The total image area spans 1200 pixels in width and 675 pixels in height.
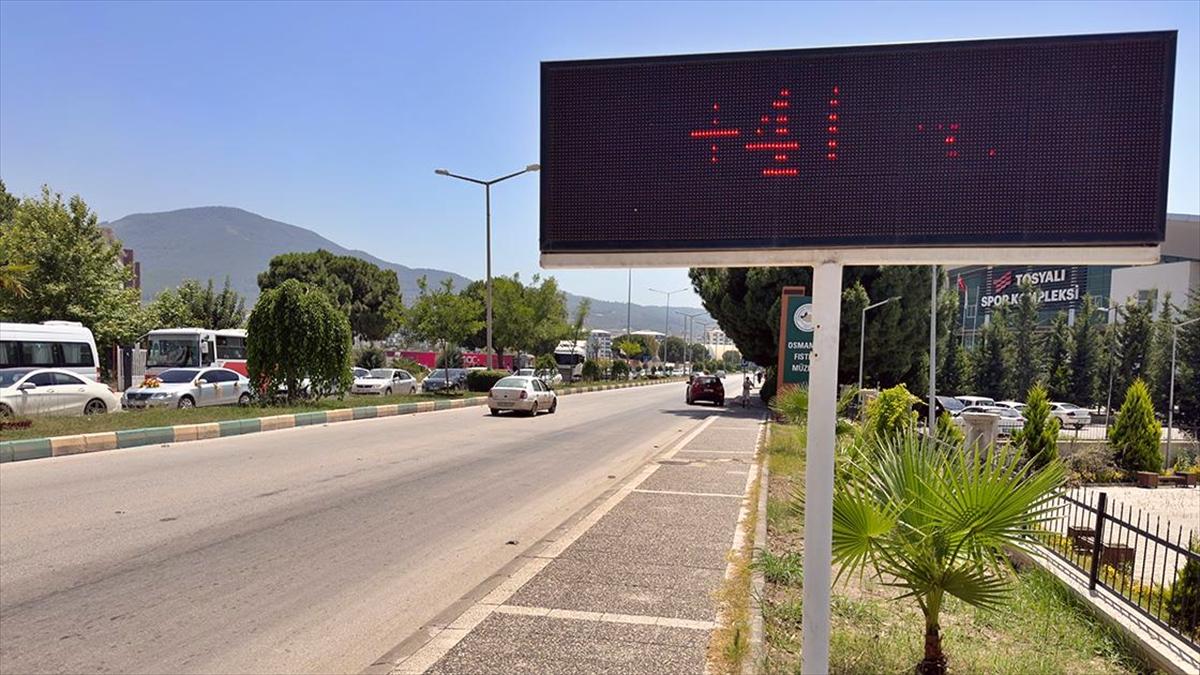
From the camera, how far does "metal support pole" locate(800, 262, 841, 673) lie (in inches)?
124

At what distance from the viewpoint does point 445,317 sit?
31.8 m

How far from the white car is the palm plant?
61.6 ft

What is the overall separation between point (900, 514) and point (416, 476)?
30.4 ft

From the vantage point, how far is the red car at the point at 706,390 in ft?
117

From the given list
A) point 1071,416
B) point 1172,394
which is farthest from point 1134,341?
point 1172,394

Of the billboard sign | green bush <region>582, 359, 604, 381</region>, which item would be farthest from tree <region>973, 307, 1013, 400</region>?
the billboard sign

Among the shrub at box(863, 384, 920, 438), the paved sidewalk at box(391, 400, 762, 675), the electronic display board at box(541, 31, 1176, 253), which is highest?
the electronic display board at box(541, 31, 1176, 253)

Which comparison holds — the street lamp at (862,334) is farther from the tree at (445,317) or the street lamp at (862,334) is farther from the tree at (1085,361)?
the tree at (1085,361)

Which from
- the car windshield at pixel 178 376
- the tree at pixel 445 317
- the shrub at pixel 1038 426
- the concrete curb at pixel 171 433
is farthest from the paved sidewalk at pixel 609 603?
the tree at pixel 445 317

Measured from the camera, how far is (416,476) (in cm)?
1177

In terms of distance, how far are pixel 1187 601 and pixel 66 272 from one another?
3873 cm

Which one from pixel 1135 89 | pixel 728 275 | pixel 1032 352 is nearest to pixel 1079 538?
pixel 1135 89

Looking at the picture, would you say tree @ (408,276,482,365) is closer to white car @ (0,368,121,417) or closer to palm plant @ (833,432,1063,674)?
white car @ (0,368,121,417)

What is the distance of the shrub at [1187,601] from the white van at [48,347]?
25.3 m
